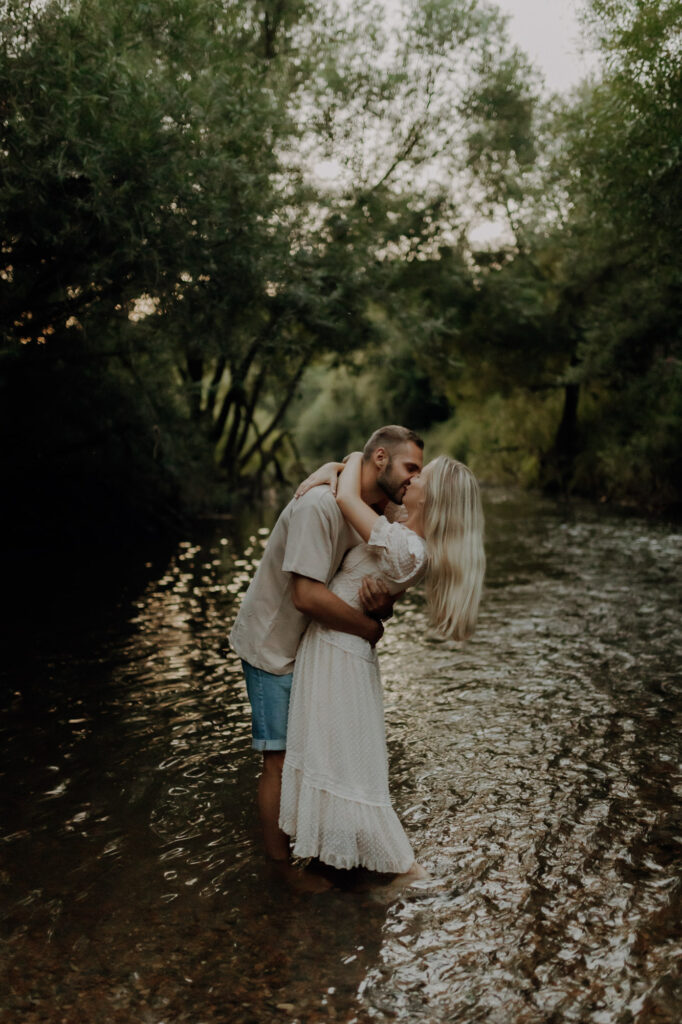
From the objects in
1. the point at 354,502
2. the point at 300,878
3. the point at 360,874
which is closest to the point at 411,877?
the point at 360,874

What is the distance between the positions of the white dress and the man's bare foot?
0.38m

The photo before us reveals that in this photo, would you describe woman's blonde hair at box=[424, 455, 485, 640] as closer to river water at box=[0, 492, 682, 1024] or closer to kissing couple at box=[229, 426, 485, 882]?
kissing couple at box=[229, 426, 485, 882]

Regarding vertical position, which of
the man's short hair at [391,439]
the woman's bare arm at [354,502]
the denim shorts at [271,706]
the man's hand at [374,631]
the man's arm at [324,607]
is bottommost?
the denim shorts at [271,706]

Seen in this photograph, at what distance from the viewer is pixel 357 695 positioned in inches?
170

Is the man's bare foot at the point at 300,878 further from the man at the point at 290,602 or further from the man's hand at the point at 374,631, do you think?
the man's hand at the point at 374,631

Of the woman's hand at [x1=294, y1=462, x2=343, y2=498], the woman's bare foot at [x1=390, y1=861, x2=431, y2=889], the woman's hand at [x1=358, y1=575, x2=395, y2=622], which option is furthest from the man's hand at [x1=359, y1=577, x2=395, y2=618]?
the woman's bare foot at [x1=390, y1=861, x2=431, y2=889]

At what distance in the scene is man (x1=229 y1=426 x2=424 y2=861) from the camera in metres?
4.23

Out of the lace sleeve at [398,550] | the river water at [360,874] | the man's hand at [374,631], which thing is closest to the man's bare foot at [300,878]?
the river water at [360,874]

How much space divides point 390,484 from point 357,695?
1.02m

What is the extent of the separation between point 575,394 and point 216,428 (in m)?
13.5

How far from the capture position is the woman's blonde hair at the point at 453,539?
14.2 feet

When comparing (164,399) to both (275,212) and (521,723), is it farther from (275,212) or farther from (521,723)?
(521,723)

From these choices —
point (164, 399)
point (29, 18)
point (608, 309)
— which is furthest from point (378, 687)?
point (608, 309)

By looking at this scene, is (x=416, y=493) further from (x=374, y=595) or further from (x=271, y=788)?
(x=271, y=788)
